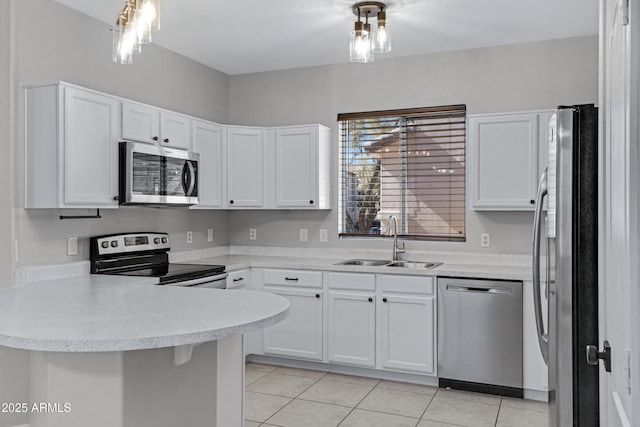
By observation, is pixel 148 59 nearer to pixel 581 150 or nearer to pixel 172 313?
pixel 172 313

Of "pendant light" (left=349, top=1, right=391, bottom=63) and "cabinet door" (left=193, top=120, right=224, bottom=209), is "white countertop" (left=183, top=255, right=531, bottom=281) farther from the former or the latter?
"pendant light" (left=349, top=1, right=391, bottom=63)

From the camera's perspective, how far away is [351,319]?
4.14 metres

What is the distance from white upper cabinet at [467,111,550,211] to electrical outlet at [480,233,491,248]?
0.38 m

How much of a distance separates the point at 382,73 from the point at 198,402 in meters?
3.40

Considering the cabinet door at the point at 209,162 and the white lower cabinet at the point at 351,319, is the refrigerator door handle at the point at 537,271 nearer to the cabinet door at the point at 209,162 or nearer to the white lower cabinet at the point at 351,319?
the white lower cabinet at the point at 351,319

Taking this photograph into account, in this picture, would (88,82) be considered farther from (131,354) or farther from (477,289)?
(477,289)

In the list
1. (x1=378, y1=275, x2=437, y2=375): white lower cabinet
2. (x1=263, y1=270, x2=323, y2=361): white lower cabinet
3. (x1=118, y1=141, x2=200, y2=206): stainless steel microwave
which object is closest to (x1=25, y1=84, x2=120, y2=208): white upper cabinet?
(x1=118, y1=141, x2=200, y2=206): stainless steel microwave

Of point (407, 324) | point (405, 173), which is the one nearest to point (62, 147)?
point (407, 324)

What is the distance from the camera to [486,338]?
147 inches

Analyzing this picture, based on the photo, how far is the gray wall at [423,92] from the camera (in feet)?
13.6

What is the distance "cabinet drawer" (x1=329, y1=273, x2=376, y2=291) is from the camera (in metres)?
4.07

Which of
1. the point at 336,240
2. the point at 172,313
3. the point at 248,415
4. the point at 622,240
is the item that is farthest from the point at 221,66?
the point at 622,240

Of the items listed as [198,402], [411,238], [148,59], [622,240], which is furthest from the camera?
[411,238]

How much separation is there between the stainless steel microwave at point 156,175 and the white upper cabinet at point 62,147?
20 centimetres
